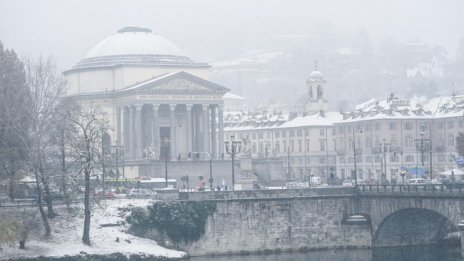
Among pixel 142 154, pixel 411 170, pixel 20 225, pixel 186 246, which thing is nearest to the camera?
pixel 20 225

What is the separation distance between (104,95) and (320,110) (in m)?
47.2

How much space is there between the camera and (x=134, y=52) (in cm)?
13550

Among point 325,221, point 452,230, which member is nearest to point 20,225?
point 325,221

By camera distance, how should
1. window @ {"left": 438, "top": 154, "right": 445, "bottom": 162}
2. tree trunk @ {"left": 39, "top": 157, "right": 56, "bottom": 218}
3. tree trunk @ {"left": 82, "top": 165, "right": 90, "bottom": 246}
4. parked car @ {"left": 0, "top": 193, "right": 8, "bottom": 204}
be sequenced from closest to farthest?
tree trunk @ {"left": 82, "top": 165, "right": 90, "bottom": 246}, tree trunk @ {"left": 39, "top": 157, "right": 56, "bottom": 218}, parked car @ {"left": 0, "top": 193, "right": 8, "bottom": 204}, window @ {"left": 438, "top": 154, "right": 445, "bottom": 162}

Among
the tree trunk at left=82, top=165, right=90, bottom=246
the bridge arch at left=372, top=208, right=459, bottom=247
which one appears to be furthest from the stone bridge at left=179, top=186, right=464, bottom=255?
the tree trunk at left=82, top=165, right=90, bottom=246

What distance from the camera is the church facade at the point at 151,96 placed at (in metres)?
129

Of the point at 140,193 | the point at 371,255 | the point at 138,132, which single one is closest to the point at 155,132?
the point at 138,132

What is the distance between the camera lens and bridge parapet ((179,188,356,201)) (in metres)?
92.1

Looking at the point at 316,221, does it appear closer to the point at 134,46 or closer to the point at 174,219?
the point at 174,219

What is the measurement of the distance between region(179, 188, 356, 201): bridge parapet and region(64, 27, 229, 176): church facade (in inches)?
1300

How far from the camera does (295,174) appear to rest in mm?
166750

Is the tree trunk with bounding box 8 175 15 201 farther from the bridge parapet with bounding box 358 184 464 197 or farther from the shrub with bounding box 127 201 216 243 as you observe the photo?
the bridge parapet with bounding box 358 184 464 197

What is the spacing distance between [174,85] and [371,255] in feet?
151

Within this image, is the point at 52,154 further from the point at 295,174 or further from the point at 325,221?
the point at 295,174
